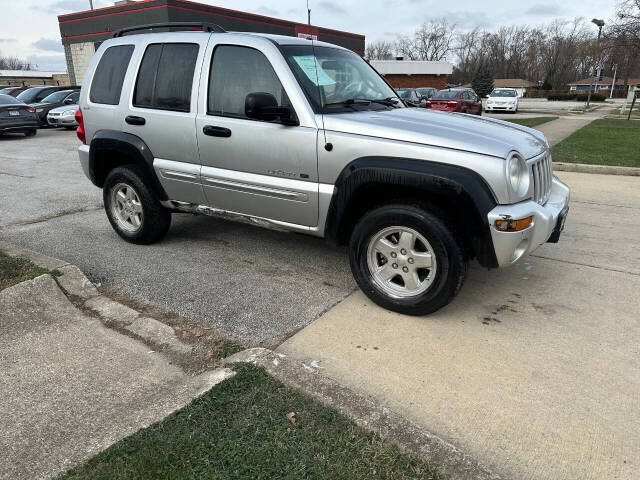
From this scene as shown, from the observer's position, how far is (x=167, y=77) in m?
4.49

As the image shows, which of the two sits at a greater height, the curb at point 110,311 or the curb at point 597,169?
the curb at point 110,311

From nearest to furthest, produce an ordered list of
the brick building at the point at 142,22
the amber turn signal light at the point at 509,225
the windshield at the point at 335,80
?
the amber turn signal light at the point at 509,225 < the windshield at the point at 335,80 < the brick building at the point at 142,22

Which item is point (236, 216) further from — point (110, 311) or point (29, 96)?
point (29, 96)

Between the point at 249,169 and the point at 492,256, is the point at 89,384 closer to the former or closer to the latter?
the point at 249,169

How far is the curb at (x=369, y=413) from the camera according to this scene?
2.20m

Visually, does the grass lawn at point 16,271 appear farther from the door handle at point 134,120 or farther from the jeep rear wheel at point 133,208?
the door handle at point 134,120

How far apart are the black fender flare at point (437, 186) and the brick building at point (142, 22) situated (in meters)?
21.3

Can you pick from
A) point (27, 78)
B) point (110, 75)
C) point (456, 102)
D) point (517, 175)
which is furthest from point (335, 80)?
point (27, 78)

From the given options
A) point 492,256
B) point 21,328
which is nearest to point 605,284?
point 492,256

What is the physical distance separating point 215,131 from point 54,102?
1811 centimetres

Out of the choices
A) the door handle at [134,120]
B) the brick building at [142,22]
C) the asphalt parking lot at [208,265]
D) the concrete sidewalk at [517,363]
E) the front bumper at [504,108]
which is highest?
the brick building at [142,22]

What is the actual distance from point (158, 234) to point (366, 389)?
3.13m

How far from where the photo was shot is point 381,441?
233cm

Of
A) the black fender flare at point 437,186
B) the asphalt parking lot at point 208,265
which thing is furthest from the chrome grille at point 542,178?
the asphalt parking lot at point 208,265
